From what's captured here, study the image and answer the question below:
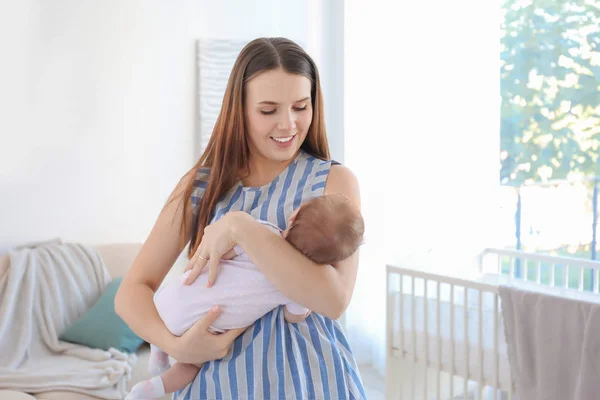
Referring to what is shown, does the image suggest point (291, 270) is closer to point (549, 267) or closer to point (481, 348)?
point (481, 348)

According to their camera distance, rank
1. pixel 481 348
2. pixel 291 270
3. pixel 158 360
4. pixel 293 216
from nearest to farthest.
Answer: pixel 291 270, pixel 293 216, pixel 158 360, pixel 481 348

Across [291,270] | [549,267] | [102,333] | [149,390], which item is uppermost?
[291,270]

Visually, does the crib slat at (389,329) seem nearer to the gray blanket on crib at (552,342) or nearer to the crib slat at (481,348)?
the crib slat at (481,348)

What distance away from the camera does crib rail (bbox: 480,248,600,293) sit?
9.07 feet

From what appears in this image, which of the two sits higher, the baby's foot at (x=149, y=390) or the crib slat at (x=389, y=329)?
the baby's foot at (x=149, y=390)

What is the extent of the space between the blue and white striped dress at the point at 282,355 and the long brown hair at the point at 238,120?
4cm

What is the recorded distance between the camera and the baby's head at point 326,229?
1103mm

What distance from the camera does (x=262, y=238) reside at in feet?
3.46

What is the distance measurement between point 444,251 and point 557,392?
4.41 ft

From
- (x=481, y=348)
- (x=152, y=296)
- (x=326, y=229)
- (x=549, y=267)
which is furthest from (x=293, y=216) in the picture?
(x=549, y=267)

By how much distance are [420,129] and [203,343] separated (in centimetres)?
278

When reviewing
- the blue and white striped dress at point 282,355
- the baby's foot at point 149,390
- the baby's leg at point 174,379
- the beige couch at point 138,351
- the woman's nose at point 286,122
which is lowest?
the beige couch at point 138,351

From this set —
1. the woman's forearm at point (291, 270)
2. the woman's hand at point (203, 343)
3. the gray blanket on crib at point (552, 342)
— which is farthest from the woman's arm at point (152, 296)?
the gray blanket on crib at point (552, 342)

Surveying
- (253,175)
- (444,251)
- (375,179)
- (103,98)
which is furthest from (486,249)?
(253,175)
